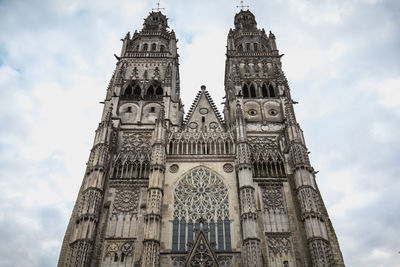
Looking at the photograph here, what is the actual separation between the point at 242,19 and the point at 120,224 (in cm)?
3219

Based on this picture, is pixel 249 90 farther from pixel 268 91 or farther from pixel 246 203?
pixel 246 203

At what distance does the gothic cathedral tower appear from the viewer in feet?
70.2

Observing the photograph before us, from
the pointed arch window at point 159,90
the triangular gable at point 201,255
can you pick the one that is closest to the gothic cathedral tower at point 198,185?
the triangular gable at point 201,255

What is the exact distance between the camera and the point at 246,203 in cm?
2250

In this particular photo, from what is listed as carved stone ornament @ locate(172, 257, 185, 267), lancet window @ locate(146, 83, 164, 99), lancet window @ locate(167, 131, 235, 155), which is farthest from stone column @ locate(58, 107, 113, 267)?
lancet window @ locate(146, 83, 164, 99)

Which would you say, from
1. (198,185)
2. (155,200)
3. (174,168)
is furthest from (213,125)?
(155,200)

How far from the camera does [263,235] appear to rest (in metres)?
22.6

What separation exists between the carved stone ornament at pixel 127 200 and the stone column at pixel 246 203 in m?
7.62

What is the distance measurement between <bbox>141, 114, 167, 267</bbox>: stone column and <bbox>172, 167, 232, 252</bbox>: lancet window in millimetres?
1782

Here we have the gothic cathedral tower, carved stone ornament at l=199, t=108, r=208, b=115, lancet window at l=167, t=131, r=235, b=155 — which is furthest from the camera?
carved stone ornament at l=199, t=108, r=208, b=115

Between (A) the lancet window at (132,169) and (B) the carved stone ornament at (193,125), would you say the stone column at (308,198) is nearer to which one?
(B) the carved stone ornament at (193,125)

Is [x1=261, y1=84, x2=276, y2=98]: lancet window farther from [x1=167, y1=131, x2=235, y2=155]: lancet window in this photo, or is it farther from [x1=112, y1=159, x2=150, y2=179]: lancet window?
[x1=112, y1=159, x2=150, y2=179]: lancet window

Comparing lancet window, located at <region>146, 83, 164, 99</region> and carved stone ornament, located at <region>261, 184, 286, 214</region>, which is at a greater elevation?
lancet window, located at <region>146, 83, 164, 99</region>

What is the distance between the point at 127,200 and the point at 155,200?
292 centimetres
